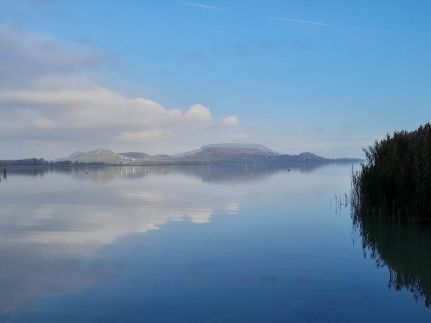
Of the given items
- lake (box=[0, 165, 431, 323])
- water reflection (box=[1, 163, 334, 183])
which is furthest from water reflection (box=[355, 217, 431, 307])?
water reflection (box=[1, 163, 334, 183])

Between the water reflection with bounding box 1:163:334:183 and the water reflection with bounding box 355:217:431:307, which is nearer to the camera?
the water reflection with bounding box 355:217:431:307

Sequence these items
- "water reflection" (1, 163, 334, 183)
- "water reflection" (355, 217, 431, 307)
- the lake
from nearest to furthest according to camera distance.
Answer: the lake < "water reflection" (355, 217, 431, 307) < "water reflection" (1, 163, 334, 183)

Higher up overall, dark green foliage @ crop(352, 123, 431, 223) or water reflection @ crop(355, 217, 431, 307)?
dark green foliage @ crop(352, 123, 431, 223)

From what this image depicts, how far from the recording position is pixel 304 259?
35.6 ft

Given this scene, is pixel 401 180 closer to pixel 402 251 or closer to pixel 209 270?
pixel 402 251

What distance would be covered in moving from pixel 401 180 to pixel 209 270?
28.7ft

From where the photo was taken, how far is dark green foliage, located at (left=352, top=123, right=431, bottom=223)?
15.2m

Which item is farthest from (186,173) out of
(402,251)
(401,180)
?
(402,251)

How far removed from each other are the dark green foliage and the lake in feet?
3.55

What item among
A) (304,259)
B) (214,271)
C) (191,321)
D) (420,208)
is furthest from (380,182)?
(191,321)

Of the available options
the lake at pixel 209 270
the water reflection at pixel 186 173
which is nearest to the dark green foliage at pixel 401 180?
the lake at pixel 209 270

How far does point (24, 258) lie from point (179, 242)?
399cm

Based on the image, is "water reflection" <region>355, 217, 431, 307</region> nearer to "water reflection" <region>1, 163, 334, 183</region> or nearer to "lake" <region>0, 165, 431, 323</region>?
"lake" <region>0, 165, 431, 323</region>

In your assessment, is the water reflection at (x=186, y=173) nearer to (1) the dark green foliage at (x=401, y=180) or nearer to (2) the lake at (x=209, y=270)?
(1) the dark green foliage at (x=401, y=180)
